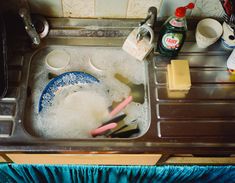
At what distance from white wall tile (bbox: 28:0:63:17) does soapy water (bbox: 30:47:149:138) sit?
0.15 meters

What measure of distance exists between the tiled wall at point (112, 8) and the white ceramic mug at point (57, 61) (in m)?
0.16

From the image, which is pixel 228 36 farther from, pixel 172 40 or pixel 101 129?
pixel 101 129

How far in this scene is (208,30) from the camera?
1.11 meters

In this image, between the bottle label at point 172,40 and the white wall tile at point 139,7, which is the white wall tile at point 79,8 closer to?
the white wall tile at point 139,7

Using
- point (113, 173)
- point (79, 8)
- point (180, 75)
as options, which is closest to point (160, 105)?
point (180, 75)

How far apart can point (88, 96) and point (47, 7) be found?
0.39 metres

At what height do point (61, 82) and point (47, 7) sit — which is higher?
point (47, 7)

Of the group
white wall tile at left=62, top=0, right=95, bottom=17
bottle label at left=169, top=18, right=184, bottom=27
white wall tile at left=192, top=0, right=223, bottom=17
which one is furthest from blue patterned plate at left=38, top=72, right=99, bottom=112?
white wall tile at left=192, top=0, right=223, bottom=17

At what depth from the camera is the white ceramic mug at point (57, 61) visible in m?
1.08

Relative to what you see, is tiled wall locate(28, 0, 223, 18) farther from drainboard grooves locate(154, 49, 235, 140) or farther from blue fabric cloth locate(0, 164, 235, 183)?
blue fabric cloth locate(0, 164, 235, 183)

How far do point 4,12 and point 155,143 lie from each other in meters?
0.78

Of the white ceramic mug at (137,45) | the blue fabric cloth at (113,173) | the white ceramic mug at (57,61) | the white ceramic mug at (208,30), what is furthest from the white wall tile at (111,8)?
the blue fabric cloth at (113,173)

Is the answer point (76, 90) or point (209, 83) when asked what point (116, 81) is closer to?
point (76, 90)

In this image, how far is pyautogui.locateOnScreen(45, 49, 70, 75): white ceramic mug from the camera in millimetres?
1084
